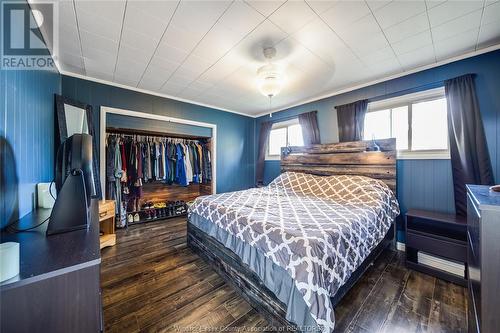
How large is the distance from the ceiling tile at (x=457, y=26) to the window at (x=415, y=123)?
786 mm

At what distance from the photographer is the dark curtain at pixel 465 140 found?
205 centimetres

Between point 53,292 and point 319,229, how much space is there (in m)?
1.40

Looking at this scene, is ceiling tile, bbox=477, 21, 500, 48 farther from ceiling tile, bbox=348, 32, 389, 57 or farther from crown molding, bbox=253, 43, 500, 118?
ceiling tile, bbox=348, 32, 389, 57

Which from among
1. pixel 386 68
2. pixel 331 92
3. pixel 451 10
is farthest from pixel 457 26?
pixel 331 92

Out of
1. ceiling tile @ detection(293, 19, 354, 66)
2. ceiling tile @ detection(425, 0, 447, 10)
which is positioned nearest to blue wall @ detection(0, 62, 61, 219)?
ceiling tile @ detection(293, 19, 354, 66)

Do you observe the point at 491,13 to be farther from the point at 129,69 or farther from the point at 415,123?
the point at 129,69

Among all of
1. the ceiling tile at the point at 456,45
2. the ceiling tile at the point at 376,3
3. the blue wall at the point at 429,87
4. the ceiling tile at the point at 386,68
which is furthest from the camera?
the ceiling tile at the point at 386,68

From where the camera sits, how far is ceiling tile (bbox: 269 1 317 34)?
5.03 feet

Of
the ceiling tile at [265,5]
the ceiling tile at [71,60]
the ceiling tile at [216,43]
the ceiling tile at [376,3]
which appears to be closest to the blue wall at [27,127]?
the ceiling tile at [71,60]

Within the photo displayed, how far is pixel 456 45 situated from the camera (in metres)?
2.03

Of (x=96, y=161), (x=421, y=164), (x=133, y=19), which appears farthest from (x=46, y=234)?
(x=421, y=164)

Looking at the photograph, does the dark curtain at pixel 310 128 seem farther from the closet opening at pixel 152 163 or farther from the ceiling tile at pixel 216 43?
the ceiling tile at pixel 216 43

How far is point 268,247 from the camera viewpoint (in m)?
1.37

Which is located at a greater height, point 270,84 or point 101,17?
point 101,17
